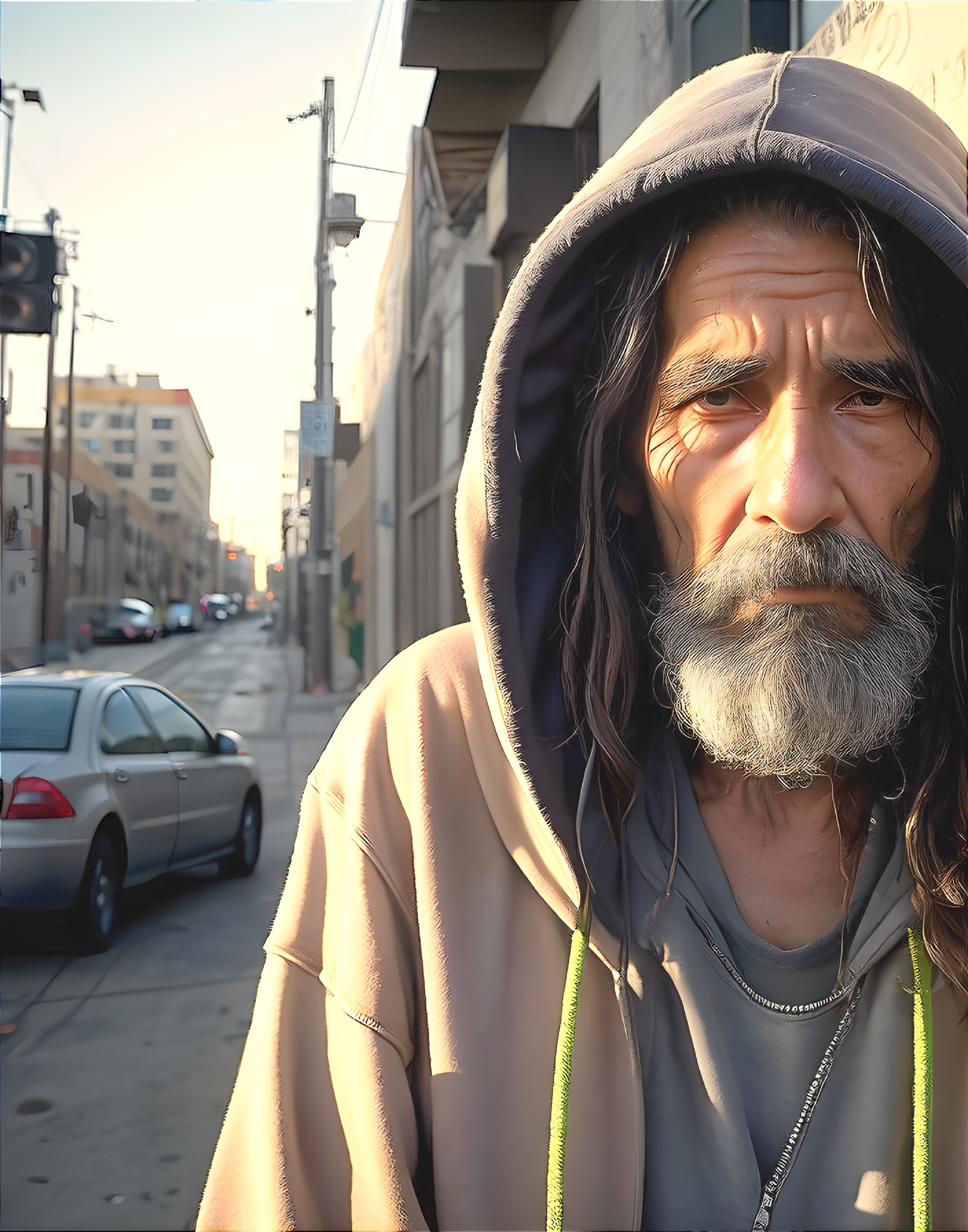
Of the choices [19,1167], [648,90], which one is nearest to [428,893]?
[19,1167]

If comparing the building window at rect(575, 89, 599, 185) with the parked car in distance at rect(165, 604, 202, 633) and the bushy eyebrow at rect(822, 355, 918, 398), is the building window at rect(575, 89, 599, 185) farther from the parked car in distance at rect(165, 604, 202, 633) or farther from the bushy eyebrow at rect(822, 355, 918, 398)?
the parked car in distance at rect(165, 604, 202, 633)

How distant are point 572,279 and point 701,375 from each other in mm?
302

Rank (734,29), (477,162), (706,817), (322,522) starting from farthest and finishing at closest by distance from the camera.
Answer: (322,522) < (477,162) < (734,29) < (706,817)

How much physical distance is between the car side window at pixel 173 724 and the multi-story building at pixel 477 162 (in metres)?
3.02

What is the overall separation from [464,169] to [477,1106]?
7.90m

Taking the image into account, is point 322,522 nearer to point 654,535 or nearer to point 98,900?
point 98,900

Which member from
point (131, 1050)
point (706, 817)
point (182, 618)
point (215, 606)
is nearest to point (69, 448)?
point (131, 1050)

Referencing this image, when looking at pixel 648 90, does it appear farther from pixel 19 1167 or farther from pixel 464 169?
pixel 19 1167

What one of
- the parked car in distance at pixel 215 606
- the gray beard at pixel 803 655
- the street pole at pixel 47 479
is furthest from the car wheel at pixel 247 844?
the gray beard at pixel 803 655

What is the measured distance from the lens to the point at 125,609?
19.8 ft

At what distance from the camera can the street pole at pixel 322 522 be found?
7.02 m

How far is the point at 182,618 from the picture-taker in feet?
30.6

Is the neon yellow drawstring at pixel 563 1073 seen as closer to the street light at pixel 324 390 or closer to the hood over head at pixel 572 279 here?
the hood over head at pixel 572 279

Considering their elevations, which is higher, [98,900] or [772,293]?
[772,293]
